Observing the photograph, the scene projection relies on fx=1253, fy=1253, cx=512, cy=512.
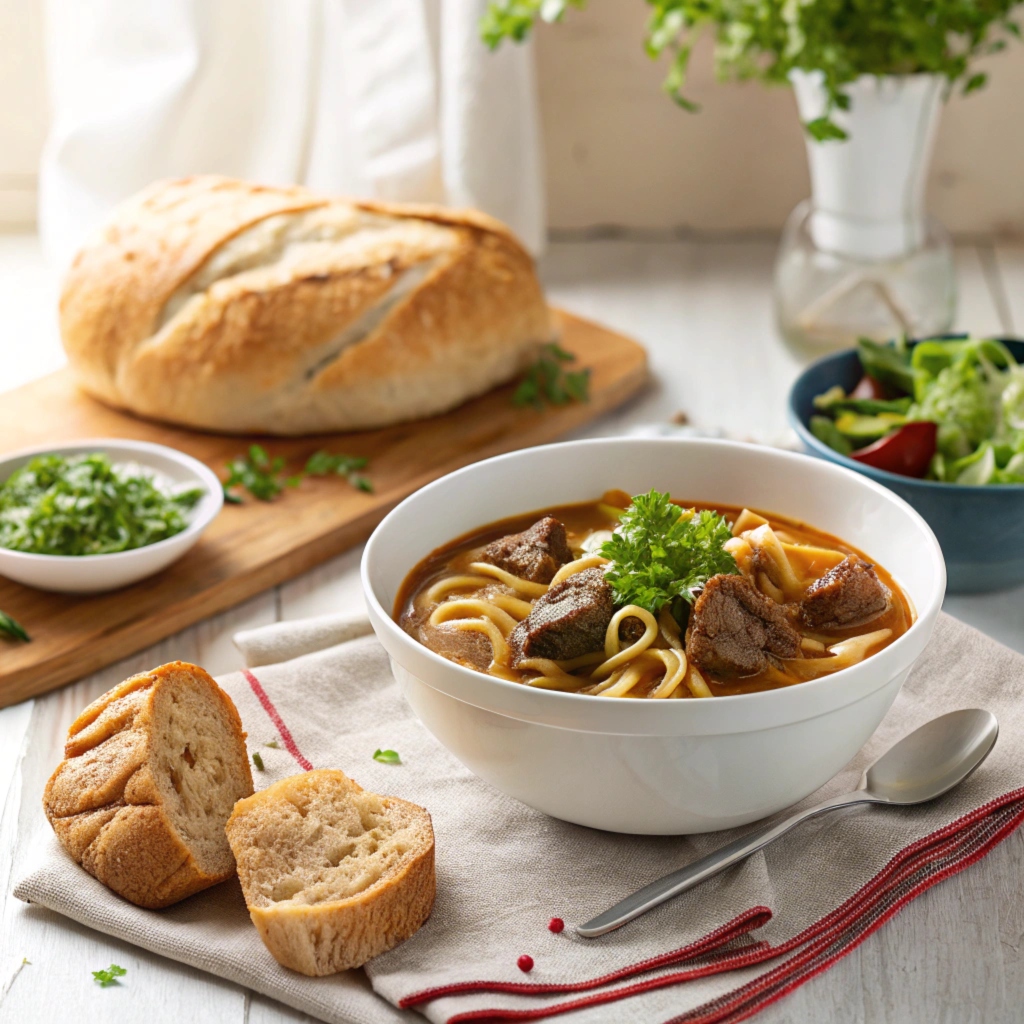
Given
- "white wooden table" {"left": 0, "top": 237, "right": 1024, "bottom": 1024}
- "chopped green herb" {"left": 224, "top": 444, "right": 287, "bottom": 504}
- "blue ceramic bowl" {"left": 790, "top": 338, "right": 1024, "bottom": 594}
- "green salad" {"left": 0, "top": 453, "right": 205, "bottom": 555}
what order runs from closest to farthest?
"white wooden table" {"left": 0, "top": 237, "right": 1024, "bottom": 1024}
"blue ceramic bowl" {"left": 790, "top": 338, "right": 1024, "bottom": 594}
"green salad" {"left": 0, "top": 453, "right": 205, "bottom": 555}
"chopped green herb" {"left": 224, "top": 444, "right": 287, "bottom": 504}

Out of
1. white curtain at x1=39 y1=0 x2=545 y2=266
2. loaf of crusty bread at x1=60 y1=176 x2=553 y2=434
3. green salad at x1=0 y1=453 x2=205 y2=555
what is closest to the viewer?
green salad at x1=0 y1=453 x2=205 y2=555

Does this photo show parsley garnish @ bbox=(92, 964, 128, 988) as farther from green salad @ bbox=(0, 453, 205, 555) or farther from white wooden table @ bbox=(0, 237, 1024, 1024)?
green salad @ bbox=(0, 453, 205, 555)

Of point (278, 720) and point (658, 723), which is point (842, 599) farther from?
point (278, 720)

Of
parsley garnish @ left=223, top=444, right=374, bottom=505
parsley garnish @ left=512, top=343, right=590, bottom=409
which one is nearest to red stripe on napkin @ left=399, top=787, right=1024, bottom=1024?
parsley garnish @ left=223, top=444, right=374, bottom=505

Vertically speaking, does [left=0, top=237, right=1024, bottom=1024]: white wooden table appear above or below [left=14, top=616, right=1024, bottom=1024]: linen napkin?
below

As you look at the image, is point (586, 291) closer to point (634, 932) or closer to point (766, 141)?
point (766, 141)

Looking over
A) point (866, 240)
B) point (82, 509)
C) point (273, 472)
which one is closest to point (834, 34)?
A: point (866, 240)

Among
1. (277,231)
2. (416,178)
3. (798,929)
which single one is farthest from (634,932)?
(416,178)
